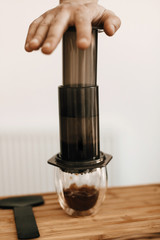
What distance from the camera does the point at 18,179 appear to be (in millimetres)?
2475

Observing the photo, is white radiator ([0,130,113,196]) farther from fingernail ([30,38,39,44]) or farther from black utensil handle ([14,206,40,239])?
fingernail ([30,38,39,44])

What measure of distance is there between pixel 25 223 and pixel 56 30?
0.55 m

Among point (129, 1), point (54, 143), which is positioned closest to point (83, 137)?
point (54, 143)

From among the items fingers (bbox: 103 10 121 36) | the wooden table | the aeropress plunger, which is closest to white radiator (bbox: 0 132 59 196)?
the wooden table

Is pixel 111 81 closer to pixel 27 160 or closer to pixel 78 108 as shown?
pixel 27 160

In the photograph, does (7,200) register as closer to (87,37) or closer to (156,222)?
(156,222)

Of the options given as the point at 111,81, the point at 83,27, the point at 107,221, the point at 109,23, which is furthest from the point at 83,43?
the point at 111,81

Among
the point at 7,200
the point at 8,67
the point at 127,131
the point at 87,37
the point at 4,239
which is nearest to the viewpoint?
the point at 87,37

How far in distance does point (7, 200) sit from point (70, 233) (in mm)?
331

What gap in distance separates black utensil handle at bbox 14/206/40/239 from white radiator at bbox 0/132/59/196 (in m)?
1.38

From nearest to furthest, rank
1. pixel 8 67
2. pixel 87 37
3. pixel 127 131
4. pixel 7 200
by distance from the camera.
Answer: pixel 87 37 < pixel 7 200 < pixel 8 67 < pixel 127 131

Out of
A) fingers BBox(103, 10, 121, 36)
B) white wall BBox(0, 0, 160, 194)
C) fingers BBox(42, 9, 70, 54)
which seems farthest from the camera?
white wall BBox(0, 0, 160, 194)

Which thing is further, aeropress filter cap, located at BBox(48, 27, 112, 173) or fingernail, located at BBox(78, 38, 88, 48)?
aeropress filter cap, located at BBox(48, 27, 112, 173)

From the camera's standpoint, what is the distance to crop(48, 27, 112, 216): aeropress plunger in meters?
0.85
